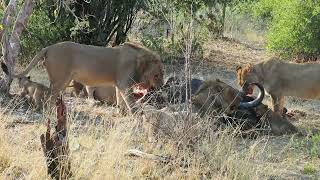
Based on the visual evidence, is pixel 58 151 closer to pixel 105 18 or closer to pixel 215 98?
pixel 215 98

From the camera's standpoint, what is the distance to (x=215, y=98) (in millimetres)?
9133

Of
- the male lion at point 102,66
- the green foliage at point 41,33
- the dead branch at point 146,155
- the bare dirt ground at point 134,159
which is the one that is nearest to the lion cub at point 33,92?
the male lion at point 102,66

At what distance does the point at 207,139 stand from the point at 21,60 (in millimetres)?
10153

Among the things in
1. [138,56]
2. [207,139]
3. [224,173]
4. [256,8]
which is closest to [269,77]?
[138,56]

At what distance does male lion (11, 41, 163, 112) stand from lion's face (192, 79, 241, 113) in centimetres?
136

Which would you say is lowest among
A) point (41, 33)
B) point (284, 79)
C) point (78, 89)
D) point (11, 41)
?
point (78, 89)

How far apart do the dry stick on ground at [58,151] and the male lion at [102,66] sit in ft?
13.1

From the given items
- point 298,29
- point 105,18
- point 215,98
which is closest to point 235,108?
point 215,98

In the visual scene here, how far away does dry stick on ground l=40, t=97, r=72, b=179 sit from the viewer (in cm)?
602

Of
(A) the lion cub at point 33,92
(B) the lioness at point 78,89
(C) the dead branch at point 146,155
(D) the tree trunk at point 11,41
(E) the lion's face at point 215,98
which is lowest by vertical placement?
(B) the lioness at point 78,89

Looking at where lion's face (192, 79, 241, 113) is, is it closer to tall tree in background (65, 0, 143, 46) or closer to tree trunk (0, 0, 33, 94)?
tree trunk (0, 0, 33, 94)

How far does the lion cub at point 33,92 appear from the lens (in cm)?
1035

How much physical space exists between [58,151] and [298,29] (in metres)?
13.7

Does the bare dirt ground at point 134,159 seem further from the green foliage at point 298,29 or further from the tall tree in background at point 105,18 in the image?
the green foliage at point 298,29
